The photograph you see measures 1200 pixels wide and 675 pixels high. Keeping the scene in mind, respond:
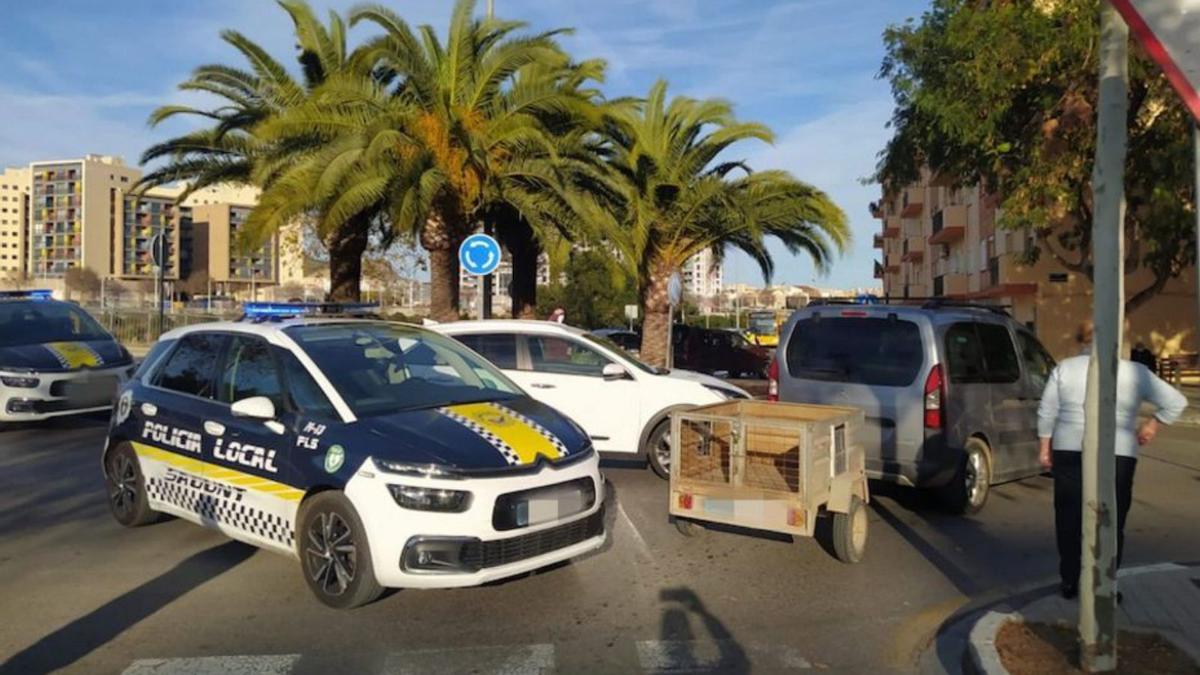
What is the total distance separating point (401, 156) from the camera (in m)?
16.5

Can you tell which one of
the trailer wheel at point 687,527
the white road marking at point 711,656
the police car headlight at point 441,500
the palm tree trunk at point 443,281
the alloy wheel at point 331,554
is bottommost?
the white road marking at point 711,656

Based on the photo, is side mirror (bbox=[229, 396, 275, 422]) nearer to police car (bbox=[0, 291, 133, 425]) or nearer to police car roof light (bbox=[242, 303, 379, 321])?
police car roof light (bbox=[242, 303, 379, 321])

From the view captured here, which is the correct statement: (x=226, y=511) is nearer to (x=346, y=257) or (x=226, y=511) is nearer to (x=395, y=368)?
(x=395, y=368)

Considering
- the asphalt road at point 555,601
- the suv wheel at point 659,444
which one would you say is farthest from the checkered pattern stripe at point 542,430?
the suv wheel at point 659,444

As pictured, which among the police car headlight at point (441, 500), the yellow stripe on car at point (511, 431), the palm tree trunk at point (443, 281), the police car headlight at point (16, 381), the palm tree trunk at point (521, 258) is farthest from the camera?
the palm tree trunk at point (521, 258)

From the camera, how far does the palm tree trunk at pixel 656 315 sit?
20.8 metres

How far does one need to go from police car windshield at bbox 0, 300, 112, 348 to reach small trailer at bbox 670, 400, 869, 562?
32.2ft

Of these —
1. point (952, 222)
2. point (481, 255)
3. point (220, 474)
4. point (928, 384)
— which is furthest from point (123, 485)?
point (952, 222)

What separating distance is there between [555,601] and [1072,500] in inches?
123

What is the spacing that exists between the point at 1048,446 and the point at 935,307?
303 cm

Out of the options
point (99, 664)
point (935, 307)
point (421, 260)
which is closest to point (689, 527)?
point (935, 307)

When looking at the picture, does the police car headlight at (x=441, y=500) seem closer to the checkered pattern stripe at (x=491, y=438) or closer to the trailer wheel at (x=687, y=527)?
the checkered pattern stripe at (x=491, y=438)

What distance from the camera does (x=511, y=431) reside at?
18.8 ft

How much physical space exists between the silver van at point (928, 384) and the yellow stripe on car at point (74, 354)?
888 centimetres
